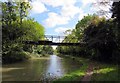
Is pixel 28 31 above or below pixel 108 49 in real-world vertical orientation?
above

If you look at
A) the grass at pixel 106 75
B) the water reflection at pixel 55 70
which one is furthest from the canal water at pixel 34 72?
the grass at pixel 106 75

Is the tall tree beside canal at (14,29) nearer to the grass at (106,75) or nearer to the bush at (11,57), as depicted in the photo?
the bush at (11,57)

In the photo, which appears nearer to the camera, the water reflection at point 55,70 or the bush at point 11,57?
the water reflection at point 55,70

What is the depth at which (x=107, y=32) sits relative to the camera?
41062 mm

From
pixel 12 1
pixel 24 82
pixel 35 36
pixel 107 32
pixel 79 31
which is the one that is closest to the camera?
pixel 24 82

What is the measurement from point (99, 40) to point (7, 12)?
770 inches

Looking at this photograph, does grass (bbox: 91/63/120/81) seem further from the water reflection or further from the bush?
the bush

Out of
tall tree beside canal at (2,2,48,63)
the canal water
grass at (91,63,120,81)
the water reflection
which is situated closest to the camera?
grass at (91,63,120,81)

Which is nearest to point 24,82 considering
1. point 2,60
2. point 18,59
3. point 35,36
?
point 2,60

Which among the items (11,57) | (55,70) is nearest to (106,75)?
(55,70)

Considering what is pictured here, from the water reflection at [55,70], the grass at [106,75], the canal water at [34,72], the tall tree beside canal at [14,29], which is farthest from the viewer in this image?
the tall tree beside canal at [14,29]

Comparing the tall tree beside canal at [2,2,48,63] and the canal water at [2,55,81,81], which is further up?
the tall tree beside canal at [2,2,48,63]

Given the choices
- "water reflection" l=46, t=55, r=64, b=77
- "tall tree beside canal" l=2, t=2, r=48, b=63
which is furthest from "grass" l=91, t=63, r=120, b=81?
"tall tree beside canal" l=2, t=2, r=48, b=63

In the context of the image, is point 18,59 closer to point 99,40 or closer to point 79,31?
point 99,40
